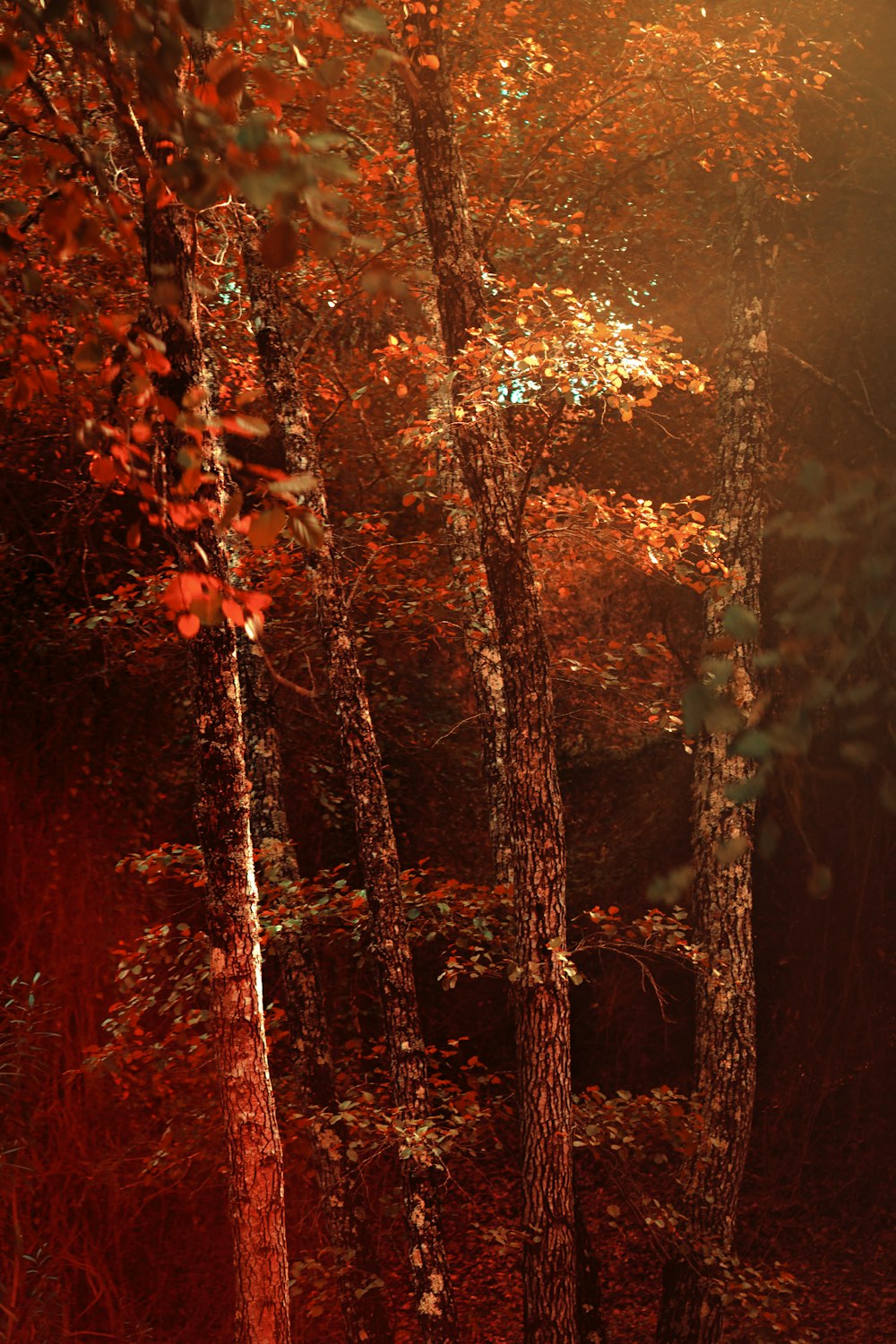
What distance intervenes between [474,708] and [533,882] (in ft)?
18.9

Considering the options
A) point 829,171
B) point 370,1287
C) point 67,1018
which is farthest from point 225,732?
point 829,171

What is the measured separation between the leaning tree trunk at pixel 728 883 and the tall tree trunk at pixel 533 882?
1.27 m

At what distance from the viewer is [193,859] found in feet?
23.3

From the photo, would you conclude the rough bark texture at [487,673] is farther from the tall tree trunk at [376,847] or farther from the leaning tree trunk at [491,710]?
the tall tree trunk at [376,847]

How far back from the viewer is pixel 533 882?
6129 mm

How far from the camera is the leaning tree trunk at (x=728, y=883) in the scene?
7.81 m

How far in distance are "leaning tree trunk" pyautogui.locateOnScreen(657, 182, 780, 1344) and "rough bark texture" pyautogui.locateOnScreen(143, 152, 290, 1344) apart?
10.8ft

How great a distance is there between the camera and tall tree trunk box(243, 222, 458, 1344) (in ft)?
21.6

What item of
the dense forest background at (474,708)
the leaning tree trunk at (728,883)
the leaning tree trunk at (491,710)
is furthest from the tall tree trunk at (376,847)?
the leaning tree trunk at (728,883)

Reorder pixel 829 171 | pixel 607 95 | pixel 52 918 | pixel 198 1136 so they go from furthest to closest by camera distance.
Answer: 1. pixel 829 171
2. pixel 52 918
3. pixel 198 1136
4. pixel 607 95

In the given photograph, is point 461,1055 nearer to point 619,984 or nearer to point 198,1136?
point 619,984

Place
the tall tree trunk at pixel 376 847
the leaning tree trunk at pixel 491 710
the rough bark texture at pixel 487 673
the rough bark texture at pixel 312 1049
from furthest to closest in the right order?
the rough bark texture at pixel 487 673 < the leaning tree trunk at pixel 491 710 < the rough bark texture at pixel 312 1049 < the tall tree trunk at pixel 376 847

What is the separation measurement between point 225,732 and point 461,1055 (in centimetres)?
735

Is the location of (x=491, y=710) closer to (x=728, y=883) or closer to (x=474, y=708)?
(x=728, y=883)
